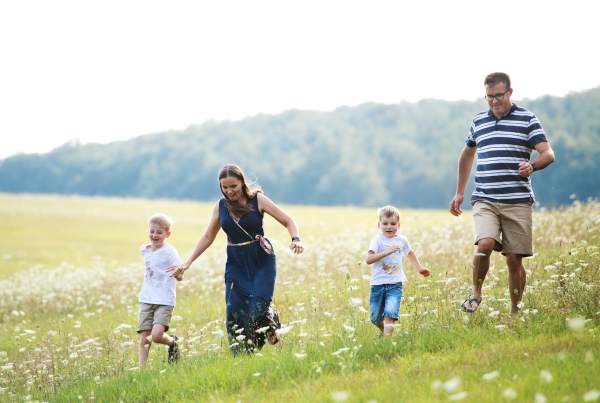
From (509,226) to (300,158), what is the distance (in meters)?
94.5

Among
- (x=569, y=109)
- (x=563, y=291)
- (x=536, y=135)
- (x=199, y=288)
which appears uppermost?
(x=569, y=109)

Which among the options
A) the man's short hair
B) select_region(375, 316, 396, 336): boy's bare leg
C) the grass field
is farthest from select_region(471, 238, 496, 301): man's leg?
the man's short hair

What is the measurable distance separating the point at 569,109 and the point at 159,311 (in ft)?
242

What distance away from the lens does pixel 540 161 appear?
208 inches

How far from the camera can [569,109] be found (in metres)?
67.7

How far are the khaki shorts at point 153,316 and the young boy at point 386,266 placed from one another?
2.53 meters

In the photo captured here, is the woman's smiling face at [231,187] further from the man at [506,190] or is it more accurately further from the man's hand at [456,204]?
the man at [506,190]

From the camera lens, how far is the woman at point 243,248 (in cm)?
589

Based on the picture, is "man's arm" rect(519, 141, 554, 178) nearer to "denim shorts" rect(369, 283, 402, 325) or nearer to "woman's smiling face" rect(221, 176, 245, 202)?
"denim shorts" rect(369, 283, 402, 325)

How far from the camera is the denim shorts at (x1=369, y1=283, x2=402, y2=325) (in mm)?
5359

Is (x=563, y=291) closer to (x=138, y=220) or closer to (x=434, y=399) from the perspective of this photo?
(x=434, y=399)

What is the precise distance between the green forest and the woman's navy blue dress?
7073 cm

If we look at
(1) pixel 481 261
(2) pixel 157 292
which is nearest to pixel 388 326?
(1) pixel 481 261

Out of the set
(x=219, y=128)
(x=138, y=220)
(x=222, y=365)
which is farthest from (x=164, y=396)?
(x=219, y=128)
